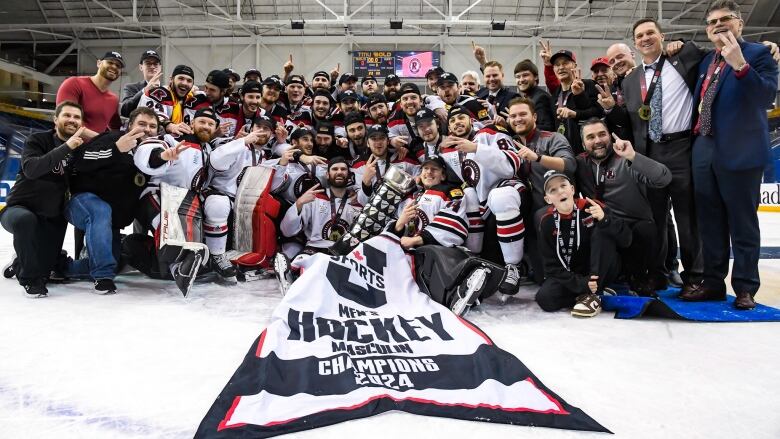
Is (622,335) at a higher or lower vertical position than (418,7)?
lower

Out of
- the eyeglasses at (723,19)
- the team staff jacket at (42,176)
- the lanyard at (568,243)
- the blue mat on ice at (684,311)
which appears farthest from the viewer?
the team staff jacket at (42,176)

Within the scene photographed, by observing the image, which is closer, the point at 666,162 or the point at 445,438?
the point at 445,438

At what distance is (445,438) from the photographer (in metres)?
1.25

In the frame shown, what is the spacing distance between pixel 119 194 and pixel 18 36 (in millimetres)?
17672

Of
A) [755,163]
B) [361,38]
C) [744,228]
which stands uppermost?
[361,38]

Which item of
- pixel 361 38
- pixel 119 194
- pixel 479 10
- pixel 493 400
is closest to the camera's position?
pixel 493 400

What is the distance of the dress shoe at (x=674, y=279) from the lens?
3.27m

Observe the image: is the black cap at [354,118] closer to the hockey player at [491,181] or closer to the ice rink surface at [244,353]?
the hockey player at [491,181]

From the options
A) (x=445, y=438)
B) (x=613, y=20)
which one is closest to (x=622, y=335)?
(x=445, y=438)

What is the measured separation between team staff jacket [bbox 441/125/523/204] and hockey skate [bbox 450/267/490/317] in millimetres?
806

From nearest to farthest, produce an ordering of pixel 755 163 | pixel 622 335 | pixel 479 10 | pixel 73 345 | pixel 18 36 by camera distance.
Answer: pixel 73 345, pixel 622 335, pixel 755 163, pixel 479 10, pixel 18 36

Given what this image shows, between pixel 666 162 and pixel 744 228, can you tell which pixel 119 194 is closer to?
pixel 666 162

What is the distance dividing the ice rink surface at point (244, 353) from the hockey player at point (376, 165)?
1297 mm

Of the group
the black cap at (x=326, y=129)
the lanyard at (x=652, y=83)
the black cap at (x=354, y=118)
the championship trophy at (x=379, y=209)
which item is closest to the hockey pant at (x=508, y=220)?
the championship trophy at (x=379, y=209)
